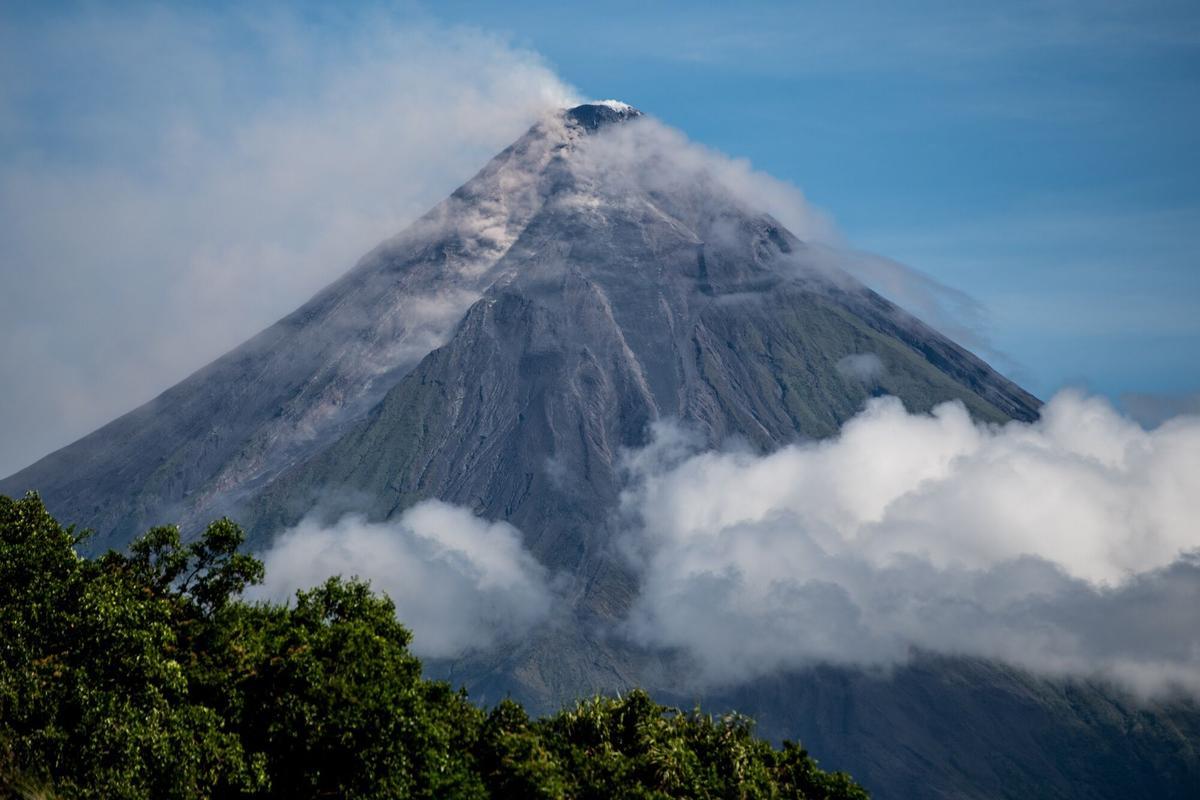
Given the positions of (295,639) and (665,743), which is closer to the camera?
(295,639)

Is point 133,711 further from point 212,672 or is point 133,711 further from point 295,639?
point 295,639

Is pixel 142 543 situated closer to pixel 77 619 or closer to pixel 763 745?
pixel 77 619

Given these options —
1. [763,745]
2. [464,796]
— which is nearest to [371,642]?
[464,796]

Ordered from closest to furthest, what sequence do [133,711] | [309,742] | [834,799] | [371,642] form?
1. [133,711]
2. [309,742]
3. [371,642]
4. [834,799]

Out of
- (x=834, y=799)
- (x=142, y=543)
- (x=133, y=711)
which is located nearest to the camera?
(x=133, y=711)

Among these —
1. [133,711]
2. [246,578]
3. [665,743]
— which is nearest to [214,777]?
[133,711]

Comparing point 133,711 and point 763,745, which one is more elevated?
point 763,745

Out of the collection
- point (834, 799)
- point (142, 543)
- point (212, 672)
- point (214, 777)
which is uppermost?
point (834, 799)
